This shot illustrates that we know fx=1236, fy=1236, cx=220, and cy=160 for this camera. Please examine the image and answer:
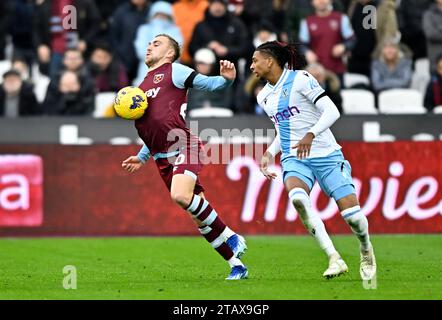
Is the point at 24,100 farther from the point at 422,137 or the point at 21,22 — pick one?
the point at 422,137

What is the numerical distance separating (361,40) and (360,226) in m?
9.34

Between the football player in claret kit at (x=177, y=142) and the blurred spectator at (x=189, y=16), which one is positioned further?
the blurred spectator at (x=189, y=16)

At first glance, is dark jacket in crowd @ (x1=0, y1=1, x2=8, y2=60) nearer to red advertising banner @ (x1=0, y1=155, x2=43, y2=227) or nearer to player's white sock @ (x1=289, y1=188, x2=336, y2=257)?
red advertising banner @ (x1=0, y1=155, x2=43, y2=227)

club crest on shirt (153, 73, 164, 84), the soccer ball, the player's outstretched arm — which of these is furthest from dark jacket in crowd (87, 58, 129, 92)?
the soccer ball

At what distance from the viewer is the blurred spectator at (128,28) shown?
20062mm

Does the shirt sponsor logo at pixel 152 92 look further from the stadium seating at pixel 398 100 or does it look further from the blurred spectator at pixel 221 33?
the stadium seating at pixel 398 100

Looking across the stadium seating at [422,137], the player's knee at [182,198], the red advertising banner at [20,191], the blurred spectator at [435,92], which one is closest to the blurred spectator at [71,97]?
the red advertising banner at [20,191]

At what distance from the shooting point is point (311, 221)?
11.2 metres

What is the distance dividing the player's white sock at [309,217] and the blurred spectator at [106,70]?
30.4ft

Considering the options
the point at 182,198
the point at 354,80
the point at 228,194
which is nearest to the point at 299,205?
the point at 182,198

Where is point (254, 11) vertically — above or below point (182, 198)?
above

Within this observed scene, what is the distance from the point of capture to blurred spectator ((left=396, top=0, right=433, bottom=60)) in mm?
20453

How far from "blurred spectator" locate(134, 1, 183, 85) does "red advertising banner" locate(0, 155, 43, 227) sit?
2.78m
